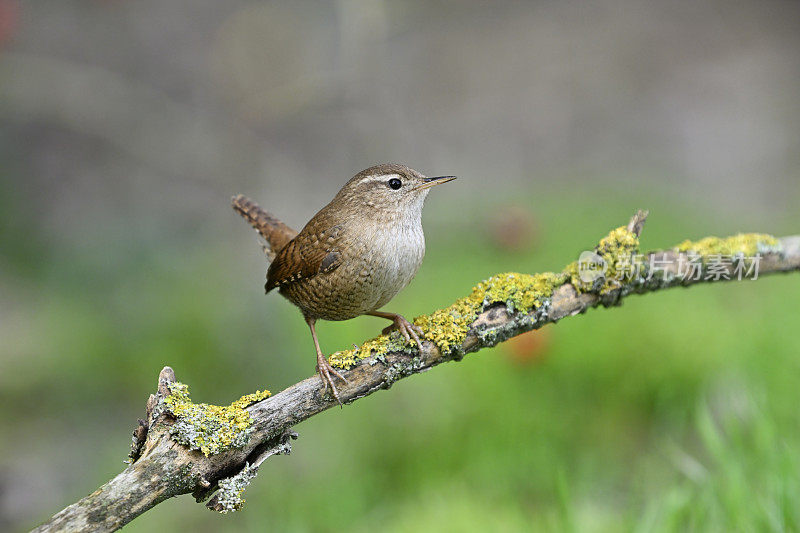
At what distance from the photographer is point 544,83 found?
931 cm

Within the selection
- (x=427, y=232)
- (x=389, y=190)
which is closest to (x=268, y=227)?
(x=389, y=190)

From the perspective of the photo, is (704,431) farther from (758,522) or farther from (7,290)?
(7,290)

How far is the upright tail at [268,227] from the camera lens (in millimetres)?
3405

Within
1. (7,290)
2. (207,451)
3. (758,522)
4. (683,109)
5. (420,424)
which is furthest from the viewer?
(683,109)

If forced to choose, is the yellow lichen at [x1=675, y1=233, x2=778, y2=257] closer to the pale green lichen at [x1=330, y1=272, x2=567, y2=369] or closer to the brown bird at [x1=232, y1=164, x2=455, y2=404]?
the pale green lichen at [x1=330, y1=272, x2=567, y2=369]

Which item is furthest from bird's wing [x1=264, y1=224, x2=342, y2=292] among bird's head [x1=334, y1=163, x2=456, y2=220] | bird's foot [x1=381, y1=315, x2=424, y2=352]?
bird's foot [x1=381, y1=315, x2=424, y2=352]

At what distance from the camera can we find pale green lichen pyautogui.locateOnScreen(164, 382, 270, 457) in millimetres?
2098

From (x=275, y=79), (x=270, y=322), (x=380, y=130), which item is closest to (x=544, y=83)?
(x=380, y=130)

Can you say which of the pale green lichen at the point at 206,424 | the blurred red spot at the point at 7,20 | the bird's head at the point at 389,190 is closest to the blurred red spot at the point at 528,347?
the bird's head at the point at 389,190

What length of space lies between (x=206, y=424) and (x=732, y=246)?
7.60 feet

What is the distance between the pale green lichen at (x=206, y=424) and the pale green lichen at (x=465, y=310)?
38 cm

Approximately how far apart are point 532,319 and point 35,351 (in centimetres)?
395

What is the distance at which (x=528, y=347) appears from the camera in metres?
3.99

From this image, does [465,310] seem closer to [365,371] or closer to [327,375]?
[365,371]
